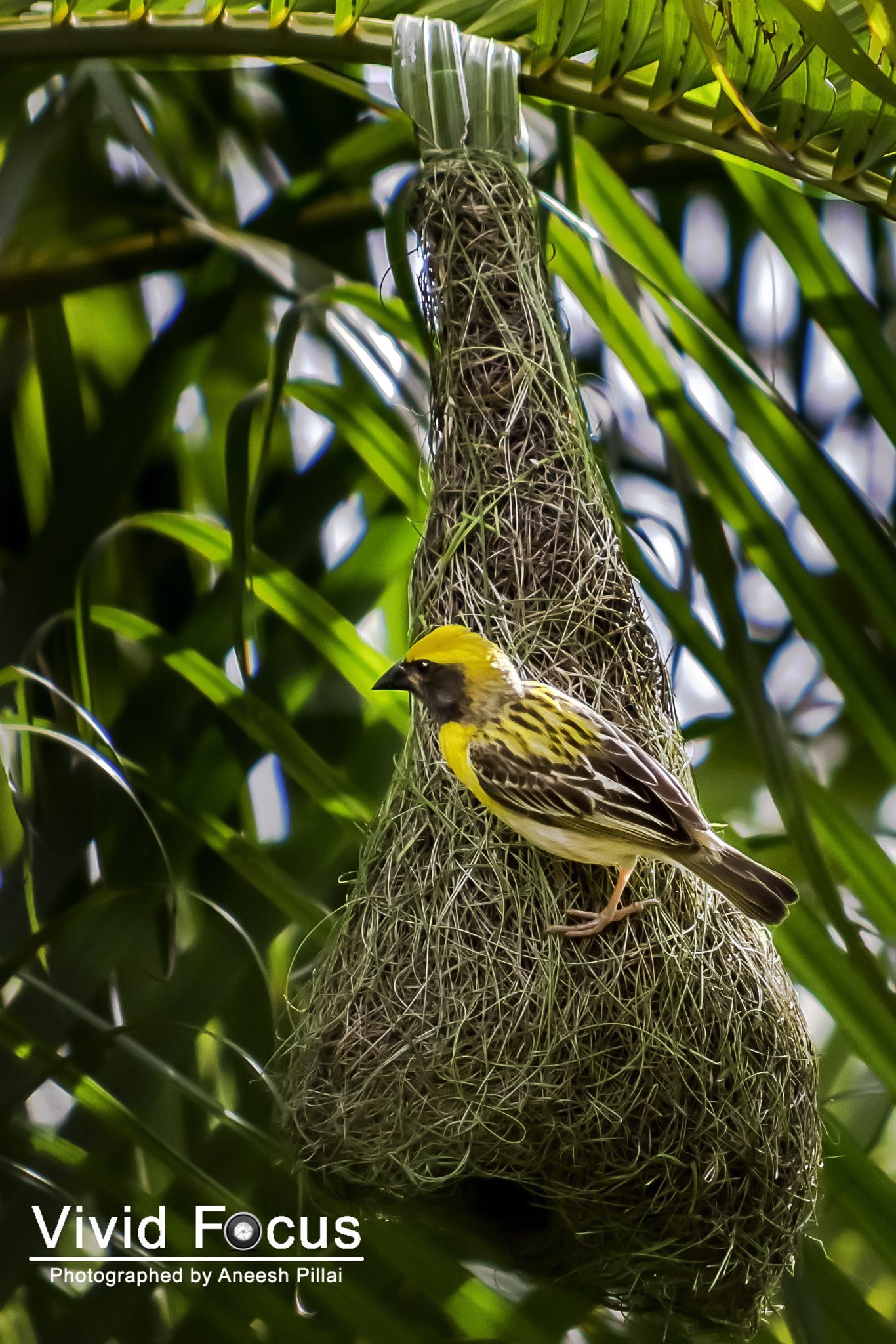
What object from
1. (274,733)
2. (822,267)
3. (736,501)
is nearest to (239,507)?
(274,733)

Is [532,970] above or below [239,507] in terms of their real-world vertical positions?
below

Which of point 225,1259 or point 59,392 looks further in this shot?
point 59,392

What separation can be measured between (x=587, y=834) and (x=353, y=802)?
0.42 metres

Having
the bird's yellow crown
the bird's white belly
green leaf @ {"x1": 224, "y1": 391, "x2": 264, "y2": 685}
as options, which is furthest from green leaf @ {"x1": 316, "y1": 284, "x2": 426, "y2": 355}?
the bird's white belly

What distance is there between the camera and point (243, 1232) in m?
1.07

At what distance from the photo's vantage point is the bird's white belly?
74cm

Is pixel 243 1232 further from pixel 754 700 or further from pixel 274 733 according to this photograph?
pixel 754 700

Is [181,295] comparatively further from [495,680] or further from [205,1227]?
[205,1227]

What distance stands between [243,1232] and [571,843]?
68 cm

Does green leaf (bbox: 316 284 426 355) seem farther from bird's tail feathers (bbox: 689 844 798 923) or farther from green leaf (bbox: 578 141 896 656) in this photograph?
bird's tail feathers (bbox: 689 844 798 923)

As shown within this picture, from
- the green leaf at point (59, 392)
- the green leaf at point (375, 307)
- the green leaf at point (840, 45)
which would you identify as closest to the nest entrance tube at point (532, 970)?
the green leaf at point (375, 307)

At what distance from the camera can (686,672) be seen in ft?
4.14

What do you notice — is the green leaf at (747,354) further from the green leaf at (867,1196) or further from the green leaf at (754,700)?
the green leaf at (867,1196)

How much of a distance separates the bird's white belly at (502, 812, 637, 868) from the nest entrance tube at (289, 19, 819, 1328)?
0.15 ft
